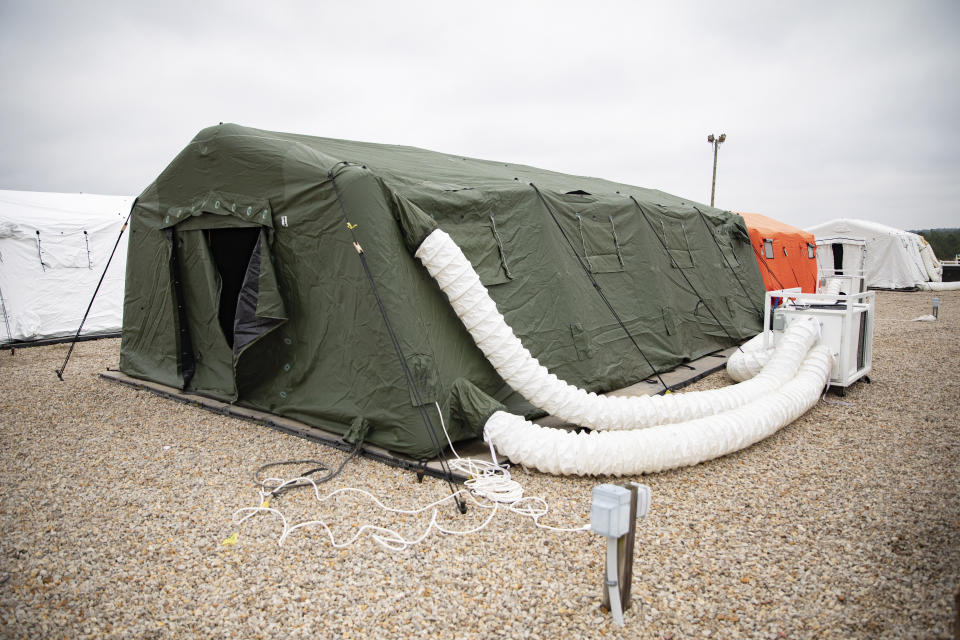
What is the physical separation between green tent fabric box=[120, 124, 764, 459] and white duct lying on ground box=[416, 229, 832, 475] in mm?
227

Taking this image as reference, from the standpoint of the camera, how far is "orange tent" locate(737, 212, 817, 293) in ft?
34.1

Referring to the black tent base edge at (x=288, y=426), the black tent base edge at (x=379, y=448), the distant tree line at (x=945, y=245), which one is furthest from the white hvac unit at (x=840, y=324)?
the distant tree line at (x=945, y=245)

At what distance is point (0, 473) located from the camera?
3900mm

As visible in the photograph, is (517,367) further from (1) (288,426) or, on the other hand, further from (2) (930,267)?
(2) (930,267)

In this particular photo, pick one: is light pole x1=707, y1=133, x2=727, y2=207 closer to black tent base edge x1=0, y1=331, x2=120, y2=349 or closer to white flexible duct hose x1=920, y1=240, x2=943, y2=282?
white flexible duct hose x1=920, y1=240, x2=943, y2=282

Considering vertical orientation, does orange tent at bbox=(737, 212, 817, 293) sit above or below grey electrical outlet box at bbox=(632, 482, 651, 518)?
above

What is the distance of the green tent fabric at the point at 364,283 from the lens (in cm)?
396

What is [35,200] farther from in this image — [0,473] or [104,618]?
[104,618]

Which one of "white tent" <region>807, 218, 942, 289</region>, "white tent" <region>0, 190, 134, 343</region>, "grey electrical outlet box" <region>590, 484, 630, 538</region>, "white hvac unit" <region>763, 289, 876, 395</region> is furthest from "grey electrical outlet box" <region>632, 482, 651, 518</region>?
"white tent" <region>807, 218, 942, 289</region>

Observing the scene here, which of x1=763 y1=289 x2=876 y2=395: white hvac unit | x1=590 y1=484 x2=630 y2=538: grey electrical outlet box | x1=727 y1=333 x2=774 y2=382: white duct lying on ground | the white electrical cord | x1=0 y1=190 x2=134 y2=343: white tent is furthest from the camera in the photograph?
x1=0 y1=190 x2=134 y2=343: white tent

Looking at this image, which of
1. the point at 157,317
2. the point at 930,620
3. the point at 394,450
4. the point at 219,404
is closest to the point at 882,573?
the point at 930,620

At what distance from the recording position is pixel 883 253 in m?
18.8

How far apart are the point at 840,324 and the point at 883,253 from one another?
55.5 feet

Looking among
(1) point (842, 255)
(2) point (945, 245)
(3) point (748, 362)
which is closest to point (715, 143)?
(1) point (842, 255)
